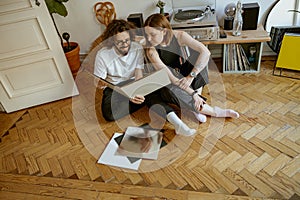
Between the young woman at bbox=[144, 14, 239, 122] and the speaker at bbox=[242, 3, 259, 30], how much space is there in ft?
1.59

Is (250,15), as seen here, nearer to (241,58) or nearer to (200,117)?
(241,58)

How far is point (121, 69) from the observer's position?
1707 millimetres

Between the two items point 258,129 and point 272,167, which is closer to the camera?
point 272,167

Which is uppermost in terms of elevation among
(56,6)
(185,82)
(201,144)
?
(56,6)

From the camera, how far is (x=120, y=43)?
→ 5.17 ft

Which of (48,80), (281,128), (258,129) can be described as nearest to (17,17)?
(48,80)

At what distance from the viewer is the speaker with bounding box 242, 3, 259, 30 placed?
71.6 inches

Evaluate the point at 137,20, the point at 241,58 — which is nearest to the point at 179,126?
the point at 241,58

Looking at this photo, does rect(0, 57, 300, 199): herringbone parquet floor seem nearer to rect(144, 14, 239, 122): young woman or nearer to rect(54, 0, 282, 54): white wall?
rect(144, 14, 239, 122): young woman

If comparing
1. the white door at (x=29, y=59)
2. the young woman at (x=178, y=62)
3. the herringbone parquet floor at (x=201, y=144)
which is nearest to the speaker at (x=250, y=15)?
the herringbone parquet floor at (x=201, y=144)

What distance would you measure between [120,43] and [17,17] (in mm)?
707

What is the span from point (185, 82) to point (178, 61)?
19 cm

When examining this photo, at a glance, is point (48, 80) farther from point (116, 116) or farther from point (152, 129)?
point (152, 129)

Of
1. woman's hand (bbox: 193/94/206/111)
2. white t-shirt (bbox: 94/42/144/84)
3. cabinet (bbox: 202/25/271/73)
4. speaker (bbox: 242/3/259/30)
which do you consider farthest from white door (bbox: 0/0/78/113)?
speaker (bbox: 242/3/259/30)
